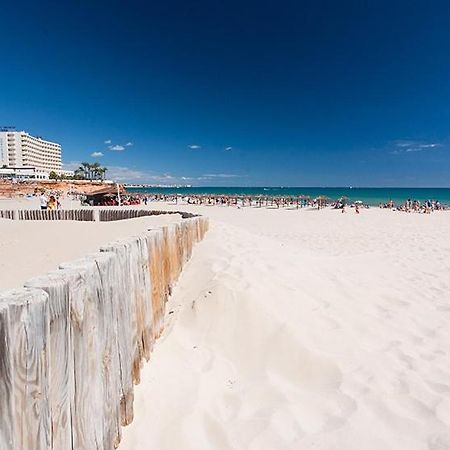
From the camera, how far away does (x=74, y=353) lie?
1703 millimetres

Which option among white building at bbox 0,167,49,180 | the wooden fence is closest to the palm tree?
white building at bbox 0,167,49,180

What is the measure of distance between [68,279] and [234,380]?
1.91 m

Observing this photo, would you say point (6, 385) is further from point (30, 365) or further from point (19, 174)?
point (19, 174)

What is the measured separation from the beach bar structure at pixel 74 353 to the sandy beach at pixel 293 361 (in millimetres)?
403

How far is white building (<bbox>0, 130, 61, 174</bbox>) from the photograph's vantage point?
4087 inches

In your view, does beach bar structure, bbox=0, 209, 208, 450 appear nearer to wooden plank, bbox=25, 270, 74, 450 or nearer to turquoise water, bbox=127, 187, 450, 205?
wooden plank, bbox=25, 270, 74, 450

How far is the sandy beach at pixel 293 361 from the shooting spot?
231 cm

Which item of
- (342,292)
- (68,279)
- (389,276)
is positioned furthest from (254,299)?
(389,276)

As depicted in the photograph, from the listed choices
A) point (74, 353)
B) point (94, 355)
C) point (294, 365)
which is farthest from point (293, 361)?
point (74, 353)

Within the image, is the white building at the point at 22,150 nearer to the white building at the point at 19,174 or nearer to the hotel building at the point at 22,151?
the hotel building at the point at 22,151

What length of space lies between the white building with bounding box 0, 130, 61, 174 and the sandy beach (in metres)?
107

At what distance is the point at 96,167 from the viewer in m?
104

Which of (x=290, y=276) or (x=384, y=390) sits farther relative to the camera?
(x=290, y=276)

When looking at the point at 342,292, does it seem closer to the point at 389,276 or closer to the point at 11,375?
the point at 389,276
